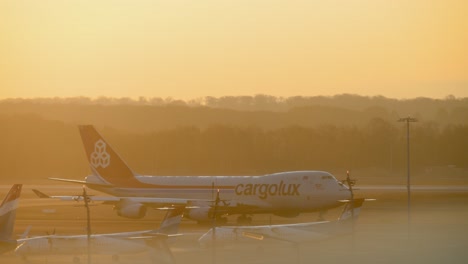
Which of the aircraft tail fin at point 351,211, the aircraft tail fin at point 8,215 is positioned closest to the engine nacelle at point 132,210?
the aircraft tail fin at point 351,211

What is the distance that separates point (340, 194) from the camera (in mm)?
65188

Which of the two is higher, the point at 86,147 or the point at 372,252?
the point at 86,147

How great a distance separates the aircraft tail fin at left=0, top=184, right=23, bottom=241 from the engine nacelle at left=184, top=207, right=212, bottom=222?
23.9 metres

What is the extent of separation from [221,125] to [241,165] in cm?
719

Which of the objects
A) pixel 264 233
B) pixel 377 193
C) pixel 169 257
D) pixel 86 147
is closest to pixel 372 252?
pixel 264 233

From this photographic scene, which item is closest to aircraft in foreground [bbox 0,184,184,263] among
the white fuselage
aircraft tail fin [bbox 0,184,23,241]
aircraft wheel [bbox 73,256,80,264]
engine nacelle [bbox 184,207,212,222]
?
aircraft tail fin [bbox 0,184,23,241]

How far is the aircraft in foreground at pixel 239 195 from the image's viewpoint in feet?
215

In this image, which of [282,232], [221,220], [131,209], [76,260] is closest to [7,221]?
[76,260]

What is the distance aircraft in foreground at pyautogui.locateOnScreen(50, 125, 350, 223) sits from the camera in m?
65.4

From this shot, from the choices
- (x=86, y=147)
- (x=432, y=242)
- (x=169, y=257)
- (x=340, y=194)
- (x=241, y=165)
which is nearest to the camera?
(x=169, y=257)

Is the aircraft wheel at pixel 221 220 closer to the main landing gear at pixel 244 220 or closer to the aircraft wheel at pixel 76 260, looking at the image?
the main landing gear at pixel 244 220

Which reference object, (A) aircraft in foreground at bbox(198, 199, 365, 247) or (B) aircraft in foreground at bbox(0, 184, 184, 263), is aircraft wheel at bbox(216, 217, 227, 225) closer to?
(A) aircraft in foreground at bbox(198, 199, 365, 247)

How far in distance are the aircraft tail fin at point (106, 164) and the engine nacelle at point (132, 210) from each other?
15.7 ft

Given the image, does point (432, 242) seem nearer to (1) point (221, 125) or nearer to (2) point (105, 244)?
(2) point (105, 244)
